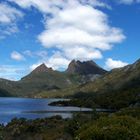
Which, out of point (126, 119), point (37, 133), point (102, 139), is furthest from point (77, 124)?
point (102, 139)

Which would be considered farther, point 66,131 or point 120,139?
point 66,131

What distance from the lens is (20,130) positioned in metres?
76.6

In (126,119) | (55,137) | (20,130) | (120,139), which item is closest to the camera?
(120,139)

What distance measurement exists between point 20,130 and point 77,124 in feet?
61.5

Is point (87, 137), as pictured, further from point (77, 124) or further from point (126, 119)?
point (77, 124)

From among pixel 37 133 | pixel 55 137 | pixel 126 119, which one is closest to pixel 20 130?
pixel 37 133

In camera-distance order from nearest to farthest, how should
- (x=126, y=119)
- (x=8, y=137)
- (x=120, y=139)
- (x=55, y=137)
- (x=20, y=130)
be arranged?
(x=120, y=139), (x=126, y=119), (x=55, y=137), (x=8, y=137), (x=20, y=130)

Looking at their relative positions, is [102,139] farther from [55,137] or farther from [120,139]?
[55,137]

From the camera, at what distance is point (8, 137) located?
7044cm

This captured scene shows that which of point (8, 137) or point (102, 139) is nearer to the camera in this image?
point (102, 139)

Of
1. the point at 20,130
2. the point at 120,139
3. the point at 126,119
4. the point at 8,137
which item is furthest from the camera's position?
the point at 20,130

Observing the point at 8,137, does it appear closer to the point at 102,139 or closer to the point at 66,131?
the point at 66,131

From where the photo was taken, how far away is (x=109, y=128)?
116 feet

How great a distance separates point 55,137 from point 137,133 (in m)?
25.9
